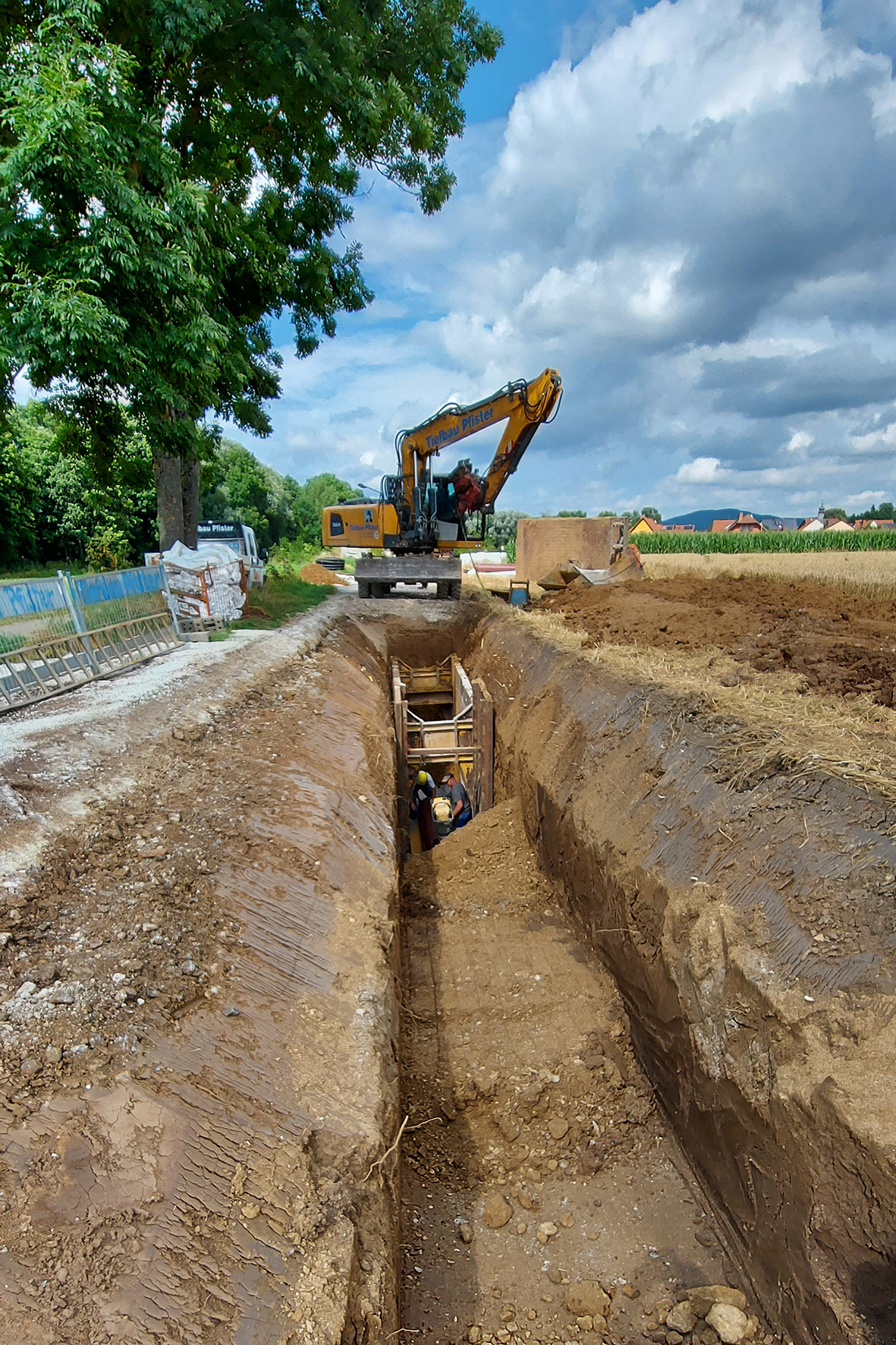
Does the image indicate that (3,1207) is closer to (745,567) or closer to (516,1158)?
(516,1158)

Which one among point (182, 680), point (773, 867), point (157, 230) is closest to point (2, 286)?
point (157, 230)

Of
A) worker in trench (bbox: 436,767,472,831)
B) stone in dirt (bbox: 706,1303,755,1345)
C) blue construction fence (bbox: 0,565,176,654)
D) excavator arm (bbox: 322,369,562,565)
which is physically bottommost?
worker in trench (bbox: 436,767,472,831)

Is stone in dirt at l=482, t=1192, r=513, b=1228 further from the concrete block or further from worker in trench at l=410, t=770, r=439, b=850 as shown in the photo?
the concrete block

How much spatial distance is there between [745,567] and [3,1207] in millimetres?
25122

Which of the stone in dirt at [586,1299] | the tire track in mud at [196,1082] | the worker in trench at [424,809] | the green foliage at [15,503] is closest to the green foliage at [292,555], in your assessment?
the green foliage at [15,503]

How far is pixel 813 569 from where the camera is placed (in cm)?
1967

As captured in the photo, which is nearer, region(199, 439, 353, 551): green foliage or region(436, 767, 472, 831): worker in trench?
region(436, 767, 472, 831): worker in trench

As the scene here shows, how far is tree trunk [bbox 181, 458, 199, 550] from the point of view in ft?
48.4

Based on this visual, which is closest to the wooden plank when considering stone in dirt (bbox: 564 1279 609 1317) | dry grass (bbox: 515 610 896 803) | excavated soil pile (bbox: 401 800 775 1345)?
dry grass (bbox: 515 610 896 803)

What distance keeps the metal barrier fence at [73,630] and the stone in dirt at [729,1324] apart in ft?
25.4

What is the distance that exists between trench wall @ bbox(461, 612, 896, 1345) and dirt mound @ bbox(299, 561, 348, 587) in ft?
64.4

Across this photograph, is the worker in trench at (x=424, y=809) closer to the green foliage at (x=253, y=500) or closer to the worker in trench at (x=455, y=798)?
the worker in trench at (x=455, y=798)

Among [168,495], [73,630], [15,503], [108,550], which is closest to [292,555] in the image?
[108,550]

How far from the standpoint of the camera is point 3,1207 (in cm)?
229
